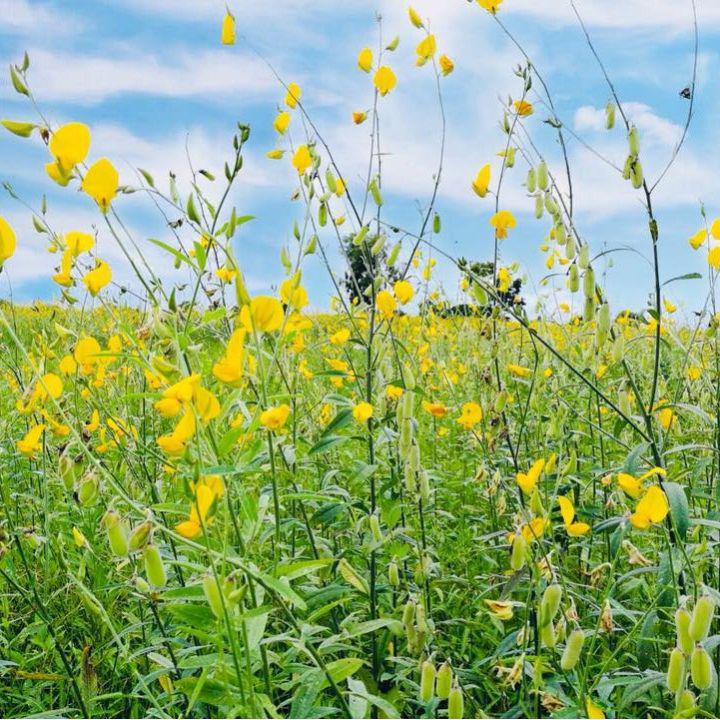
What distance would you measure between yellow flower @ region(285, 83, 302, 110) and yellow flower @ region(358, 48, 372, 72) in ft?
0.67

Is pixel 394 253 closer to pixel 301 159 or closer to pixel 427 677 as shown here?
pixel 301 159

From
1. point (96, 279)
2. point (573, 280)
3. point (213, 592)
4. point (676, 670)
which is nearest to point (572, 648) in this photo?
point (676, 670)

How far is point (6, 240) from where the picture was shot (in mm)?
1061

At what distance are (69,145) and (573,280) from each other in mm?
995

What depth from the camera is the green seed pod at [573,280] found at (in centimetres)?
155

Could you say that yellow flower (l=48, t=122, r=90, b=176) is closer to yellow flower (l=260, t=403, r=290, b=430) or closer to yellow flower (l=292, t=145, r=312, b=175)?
yellow flower (l=260, t=403, r=290, b=430)

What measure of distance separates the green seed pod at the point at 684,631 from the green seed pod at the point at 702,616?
0.5 inches

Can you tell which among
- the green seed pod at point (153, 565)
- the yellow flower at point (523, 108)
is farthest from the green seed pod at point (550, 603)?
the yellow flower at point (523, 108)

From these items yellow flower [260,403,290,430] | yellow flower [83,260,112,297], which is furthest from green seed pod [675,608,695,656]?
yellow flower [83,260,112,297]

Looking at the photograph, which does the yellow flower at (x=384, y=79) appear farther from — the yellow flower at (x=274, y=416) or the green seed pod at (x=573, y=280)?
the yellow flower at (x=274, y=416)

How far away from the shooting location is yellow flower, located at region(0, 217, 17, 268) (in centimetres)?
106

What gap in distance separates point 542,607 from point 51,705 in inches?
52.9

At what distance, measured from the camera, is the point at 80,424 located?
2.01 meters

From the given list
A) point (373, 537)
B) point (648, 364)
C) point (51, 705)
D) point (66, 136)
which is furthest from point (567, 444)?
point (66, 136)
